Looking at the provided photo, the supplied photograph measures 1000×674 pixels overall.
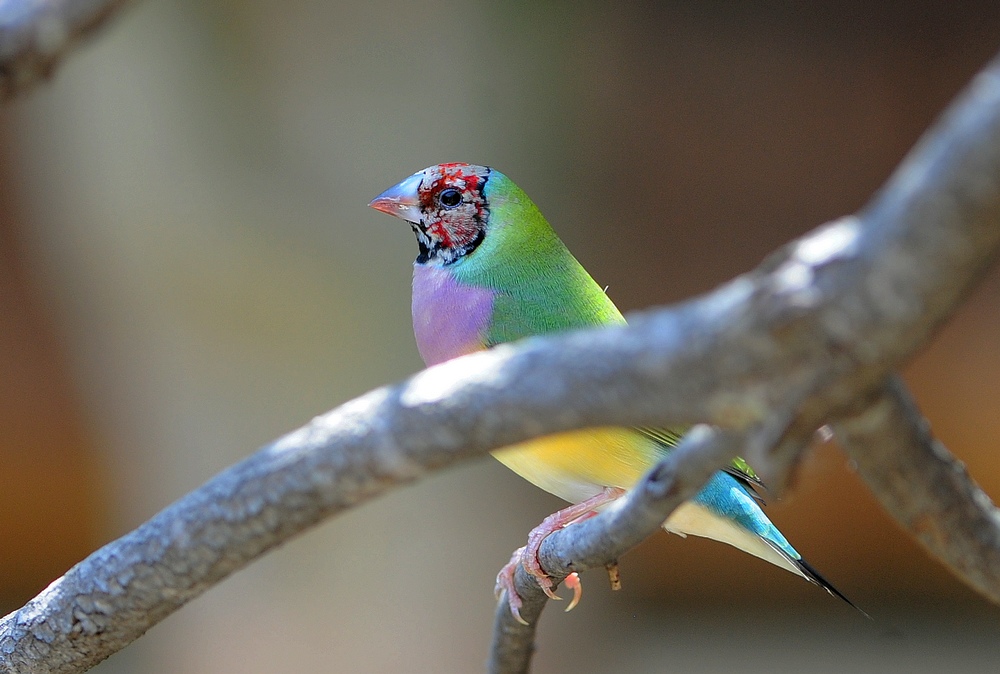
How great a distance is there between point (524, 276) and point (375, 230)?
1812 mm

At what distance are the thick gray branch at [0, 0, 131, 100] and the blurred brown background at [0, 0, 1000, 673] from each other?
2731mm

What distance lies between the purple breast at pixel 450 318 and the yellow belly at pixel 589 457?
22cm

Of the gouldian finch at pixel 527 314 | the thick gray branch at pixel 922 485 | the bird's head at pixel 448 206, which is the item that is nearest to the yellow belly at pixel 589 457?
the gouldian finch at pixel 527 314

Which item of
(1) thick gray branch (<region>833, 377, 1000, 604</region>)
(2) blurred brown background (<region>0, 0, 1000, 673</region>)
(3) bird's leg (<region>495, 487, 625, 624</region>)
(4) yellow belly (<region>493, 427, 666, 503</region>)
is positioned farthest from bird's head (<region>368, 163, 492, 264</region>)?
(2) blurred brown background (<region>0, 0, 1000, 673</region>)

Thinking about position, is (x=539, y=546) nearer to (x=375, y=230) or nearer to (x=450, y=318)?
(x=450, y=318)

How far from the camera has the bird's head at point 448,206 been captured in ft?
7.34

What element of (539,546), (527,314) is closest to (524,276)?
(527,314)

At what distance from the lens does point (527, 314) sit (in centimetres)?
211

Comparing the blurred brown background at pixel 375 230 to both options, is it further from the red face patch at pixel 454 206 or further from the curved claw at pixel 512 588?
the curved claw at pixel 512 588

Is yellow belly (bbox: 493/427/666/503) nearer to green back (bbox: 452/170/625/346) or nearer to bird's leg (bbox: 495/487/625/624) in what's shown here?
bird's leg (bbox: 495/487/625/624)

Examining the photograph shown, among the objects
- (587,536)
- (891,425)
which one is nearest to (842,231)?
(891,425)

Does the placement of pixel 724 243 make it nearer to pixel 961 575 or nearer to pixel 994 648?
pixel 994 648

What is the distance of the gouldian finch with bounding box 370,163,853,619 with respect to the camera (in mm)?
2090

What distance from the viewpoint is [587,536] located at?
1454mm
